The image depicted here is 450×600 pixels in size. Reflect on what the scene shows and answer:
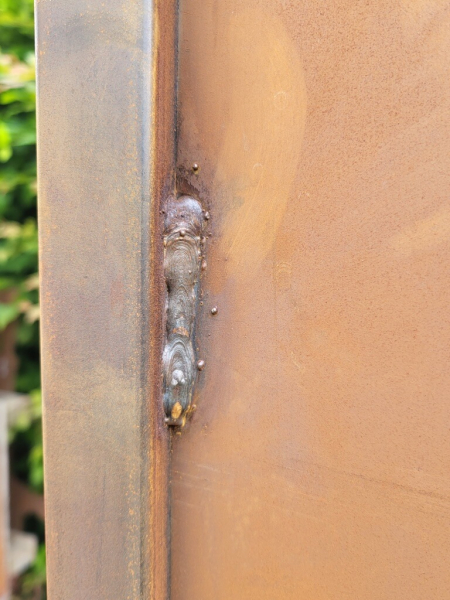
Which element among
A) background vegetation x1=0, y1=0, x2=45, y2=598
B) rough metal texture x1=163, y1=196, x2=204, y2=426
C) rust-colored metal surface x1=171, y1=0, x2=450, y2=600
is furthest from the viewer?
background vegetation x1=0, y1=0, x2=45, y2=598

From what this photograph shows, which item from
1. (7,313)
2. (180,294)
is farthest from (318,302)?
(7,313)

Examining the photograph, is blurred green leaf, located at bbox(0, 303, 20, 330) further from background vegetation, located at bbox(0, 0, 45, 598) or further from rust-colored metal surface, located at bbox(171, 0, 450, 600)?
rust-colored metal surface, located at bbox(171, 0, 450, 600)

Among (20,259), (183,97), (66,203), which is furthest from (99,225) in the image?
(20,259)

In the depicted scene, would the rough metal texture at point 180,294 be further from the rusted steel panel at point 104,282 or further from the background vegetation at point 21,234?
the background vegetation at point 21,234

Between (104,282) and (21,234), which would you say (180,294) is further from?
(21,234)

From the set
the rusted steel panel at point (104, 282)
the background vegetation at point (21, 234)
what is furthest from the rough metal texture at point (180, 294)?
the background vegetation at point (21, 234)

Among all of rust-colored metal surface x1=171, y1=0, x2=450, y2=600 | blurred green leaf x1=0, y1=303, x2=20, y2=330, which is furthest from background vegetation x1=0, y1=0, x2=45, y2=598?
rust-colored metal surface x1=171, y1=0, x2=450, y2=600
